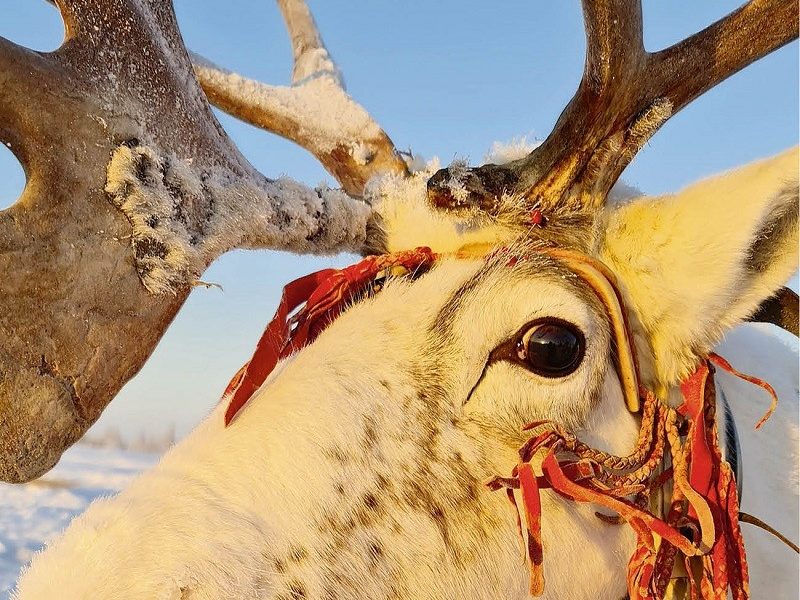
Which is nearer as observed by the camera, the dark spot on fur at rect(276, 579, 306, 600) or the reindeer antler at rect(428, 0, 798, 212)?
the dark spot on fur at rect(276, 579, 306, 600)

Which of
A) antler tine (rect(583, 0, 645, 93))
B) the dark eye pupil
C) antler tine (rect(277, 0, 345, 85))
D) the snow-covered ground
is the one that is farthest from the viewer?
the snow-covered ground

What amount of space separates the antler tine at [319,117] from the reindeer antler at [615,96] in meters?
0.69

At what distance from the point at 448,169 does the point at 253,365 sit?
76cm

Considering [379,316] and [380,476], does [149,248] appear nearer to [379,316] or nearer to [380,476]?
[379,316]

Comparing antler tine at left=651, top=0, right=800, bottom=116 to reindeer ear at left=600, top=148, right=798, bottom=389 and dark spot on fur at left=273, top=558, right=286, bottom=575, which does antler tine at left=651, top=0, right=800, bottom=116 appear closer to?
reindeer ear at left=600, top=148, right=798, bottom=389

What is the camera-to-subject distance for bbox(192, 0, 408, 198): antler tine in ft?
8.61

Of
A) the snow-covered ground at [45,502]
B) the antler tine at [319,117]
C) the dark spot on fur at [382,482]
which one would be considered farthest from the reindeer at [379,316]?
the snow-covered ground at [45,502]

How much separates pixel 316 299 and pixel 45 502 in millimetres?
9718

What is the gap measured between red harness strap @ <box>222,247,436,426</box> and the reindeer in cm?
2

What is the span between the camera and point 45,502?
32.5 feet

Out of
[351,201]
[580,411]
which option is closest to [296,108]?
[351,201]

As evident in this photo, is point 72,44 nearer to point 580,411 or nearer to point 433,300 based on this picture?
point 433,300

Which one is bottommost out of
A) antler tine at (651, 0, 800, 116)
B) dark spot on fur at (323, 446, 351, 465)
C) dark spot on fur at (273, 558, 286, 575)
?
dark spot on fur at (273, 558, 286, 575)

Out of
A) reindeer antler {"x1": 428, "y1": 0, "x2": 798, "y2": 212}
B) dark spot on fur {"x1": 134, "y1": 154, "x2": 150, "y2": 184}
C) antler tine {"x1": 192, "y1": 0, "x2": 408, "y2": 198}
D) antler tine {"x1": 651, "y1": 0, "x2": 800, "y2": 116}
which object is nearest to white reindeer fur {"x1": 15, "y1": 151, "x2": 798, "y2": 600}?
reindeer antler {"x1": 428, "y1": 0, "x2": 798, "y2": 212}
